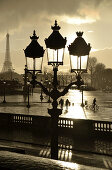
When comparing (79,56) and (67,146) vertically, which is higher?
(79,56)

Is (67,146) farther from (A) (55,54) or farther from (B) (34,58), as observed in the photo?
(A) (55,54)

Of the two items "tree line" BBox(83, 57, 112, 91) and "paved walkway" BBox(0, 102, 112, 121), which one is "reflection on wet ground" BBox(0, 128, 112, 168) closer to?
"paved walkway" BBox(0, 102, 112, 121)

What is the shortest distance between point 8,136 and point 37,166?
14.5 metres

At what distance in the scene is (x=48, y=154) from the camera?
12.9 meters

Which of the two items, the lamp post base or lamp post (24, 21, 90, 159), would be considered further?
the lamp post base

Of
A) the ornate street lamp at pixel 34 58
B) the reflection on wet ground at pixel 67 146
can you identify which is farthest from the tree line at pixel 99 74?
the ornate street lamp at pixel 34 58

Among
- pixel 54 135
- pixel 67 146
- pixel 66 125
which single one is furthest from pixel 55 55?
pixel 66 125

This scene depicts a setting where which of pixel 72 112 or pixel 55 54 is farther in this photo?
pixel 72 112

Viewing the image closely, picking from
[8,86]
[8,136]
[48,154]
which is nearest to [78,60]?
[48,154]

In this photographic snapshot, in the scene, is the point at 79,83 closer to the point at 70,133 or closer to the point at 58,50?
the point at 58,50

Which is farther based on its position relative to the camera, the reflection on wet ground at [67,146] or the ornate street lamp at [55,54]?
the reflection on wet ground at [67,146]

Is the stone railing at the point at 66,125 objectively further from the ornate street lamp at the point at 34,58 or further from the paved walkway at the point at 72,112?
the paved walkway at the point at 72,112

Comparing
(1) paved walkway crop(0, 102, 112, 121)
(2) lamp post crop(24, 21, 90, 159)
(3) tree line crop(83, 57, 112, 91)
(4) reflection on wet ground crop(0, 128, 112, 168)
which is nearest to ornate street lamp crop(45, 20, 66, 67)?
(2) lamp post crop(24, 21, 90, 159)

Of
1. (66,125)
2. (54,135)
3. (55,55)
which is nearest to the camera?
(55,55)
